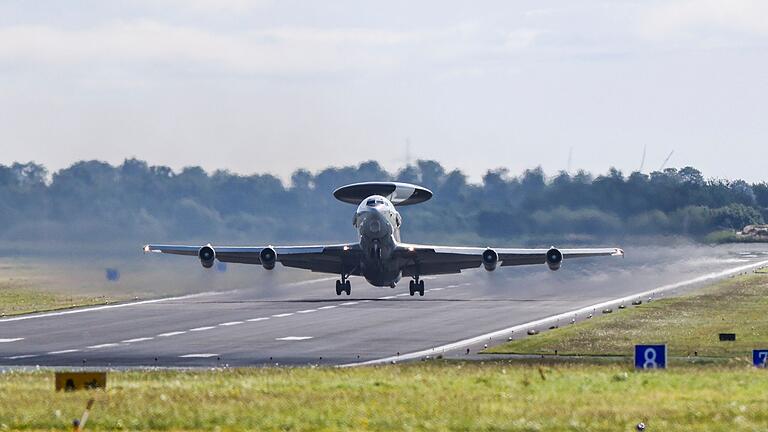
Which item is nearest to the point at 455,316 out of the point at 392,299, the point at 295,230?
the point at 392,299

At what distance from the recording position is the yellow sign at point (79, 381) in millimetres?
35156

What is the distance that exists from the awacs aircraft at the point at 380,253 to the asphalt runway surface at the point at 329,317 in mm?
1969

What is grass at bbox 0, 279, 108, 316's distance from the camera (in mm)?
79000

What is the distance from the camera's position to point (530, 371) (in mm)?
39938

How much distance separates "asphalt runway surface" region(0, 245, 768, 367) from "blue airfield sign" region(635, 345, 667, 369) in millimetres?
10696

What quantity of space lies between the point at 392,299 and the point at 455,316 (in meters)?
16.4

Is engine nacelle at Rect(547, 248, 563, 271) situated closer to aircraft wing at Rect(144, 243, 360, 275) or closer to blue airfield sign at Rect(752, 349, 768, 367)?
aircraft wing at Rect(144, 243, 360, 275)

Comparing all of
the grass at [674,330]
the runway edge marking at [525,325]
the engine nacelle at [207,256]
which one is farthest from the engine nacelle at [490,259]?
the engine nacelle at [207,256]

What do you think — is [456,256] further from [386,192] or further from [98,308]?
[98,308]


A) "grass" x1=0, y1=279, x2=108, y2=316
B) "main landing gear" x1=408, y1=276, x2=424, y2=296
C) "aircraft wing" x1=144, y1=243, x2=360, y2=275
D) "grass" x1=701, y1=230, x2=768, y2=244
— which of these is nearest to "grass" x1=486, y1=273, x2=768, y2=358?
"main landing gear" x1=408, y1=276, x2=424, y2=296

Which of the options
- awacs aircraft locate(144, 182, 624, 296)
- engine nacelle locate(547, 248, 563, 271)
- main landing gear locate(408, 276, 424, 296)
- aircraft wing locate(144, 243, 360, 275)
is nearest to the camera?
awacs aircraft locate(144, 182, 624, 296)

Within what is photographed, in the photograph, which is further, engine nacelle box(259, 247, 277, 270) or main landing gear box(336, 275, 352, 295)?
main landing gear box(336, 275, 352, 295)

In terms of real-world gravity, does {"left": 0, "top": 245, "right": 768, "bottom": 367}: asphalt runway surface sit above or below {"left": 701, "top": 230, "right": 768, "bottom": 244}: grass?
below

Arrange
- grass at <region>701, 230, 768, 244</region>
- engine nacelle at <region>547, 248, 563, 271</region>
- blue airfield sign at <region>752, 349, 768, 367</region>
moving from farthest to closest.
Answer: grass at <region>701, 230, 768, 244</region>
engine nacelle at <region>547, 248, 563, 271</region>
blue airfield sign at <region>752, 349, 768, 367</region>
